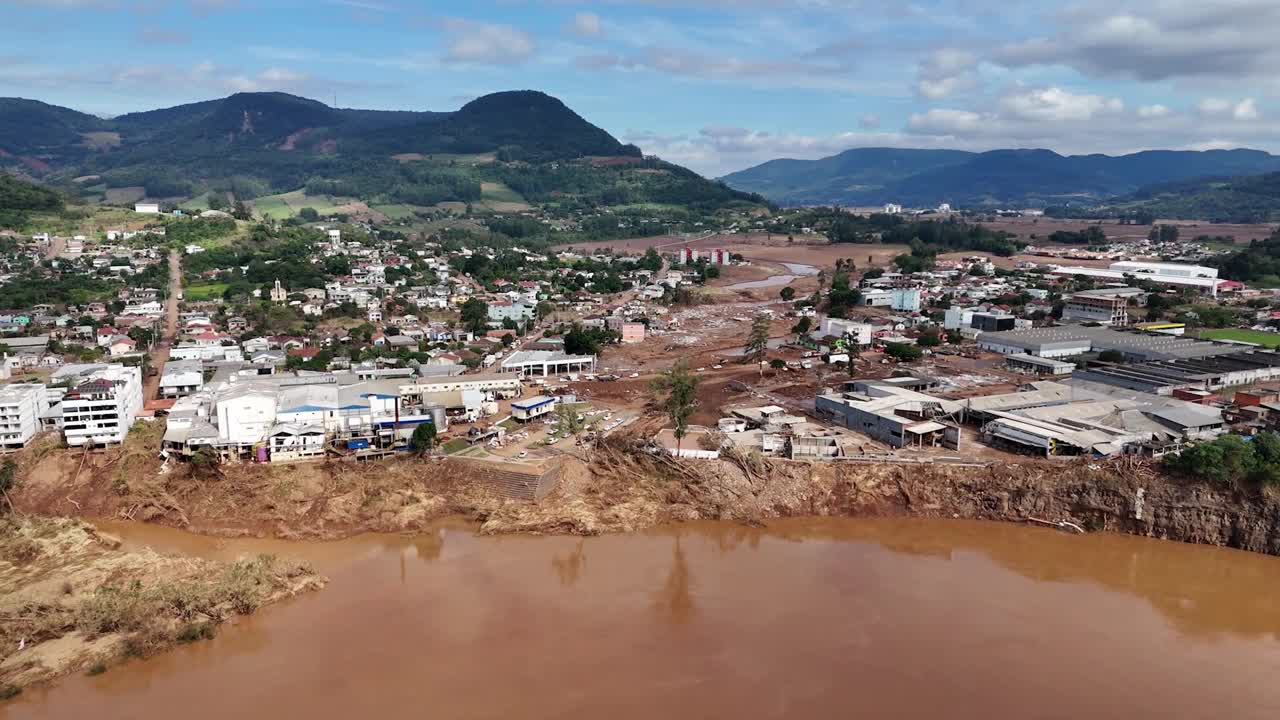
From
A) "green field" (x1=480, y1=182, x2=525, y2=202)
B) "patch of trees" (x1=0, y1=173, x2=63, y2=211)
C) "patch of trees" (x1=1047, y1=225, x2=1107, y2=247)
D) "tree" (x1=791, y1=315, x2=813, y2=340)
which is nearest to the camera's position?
"tree" (x1=791, y1=315, x2=813, y2=340)

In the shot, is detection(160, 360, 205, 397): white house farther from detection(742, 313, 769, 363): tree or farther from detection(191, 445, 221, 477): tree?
detection(742, 313, 769, 363): tree

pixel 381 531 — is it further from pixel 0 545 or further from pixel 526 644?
pixel 0 545

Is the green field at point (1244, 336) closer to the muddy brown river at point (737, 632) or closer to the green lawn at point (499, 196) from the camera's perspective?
the muddy brown river at point (737, 632)

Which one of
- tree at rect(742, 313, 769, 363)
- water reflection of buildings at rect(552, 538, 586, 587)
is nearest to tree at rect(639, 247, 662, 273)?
tree at rect(742, 313, 769, 363)

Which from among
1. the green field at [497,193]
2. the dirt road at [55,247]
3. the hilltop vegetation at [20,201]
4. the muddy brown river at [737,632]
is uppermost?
the green field at [497,193]

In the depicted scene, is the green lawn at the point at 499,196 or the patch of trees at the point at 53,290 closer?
the patch of trees at the point at 53,290

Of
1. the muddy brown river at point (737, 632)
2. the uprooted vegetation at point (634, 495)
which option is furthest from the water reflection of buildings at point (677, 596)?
the uprooted vegetation at point (634, 495)

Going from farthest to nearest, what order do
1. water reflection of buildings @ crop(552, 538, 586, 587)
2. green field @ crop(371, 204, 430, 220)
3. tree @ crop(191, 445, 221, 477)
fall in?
green field @ crop(371, 204, 430, 220), tree @ crop(191, 445, 221, 477), water reflection of buildings @ crop(552, 538, 586, 587)
